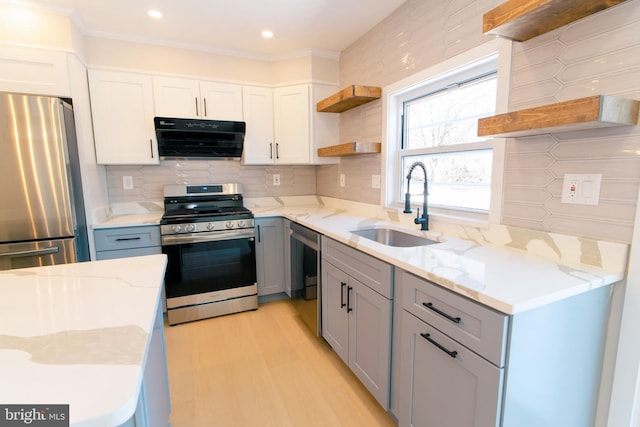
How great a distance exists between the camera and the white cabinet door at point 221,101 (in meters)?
2.80

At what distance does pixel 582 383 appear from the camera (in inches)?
45.1

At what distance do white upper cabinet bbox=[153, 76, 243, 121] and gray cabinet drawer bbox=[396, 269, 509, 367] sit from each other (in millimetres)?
2309

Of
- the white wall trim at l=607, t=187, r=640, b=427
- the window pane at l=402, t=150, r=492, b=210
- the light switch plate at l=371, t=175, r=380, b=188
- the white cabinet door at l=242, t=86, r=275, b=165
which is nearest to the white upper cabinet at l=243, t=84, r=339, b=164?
the white cabinet door at l=242, t=86, r=275, b=165

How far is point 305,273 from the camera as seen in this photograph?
7.95 ft

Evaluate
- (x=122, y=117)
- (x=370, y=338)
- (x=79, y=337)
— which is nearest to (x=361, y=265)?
(x=370, y=338)

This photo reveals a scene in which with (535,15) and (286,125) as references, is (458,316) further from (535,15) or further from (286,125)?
(286,125)

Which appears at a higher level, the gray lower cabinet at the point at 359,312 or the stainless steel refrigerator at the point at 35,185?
the stainless steel refrigerator at the point at 35,185

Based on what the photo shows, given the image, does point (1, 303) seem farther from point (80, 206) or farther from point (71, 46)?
point (71, 46)

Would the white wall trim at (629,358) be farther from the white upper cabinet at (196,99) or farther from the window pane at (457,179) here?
the white upper cabinet at (196,99)

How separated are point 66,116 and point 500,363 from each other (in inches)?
114

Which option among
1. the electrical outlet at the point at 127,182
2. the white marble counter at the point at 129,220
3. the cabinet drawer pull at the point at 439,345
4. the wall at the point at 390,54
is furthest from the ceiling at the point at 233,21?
the cabinet drawer pull at the point at 439,345

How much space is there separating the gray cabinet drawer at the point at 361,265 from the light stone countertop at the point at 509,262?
0.05 m

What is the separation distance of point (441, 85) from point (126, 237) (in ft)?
8.39

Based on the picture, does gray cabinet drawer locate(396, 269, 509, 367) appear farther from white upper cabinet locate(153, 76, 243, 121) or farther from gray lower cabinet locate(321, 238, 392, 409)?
white upper cabinet locate(153, 76, 243, 121)
